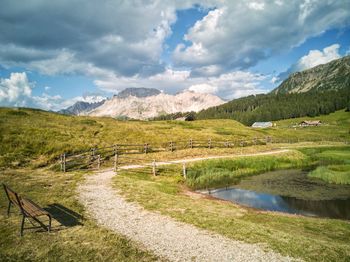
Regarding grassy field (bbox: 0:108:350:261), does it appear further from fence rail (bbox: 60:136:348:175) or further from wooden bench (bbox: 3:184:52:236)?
fence rail (bbox: 60:136:348:175)

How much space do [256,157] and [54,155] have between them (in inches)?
1238

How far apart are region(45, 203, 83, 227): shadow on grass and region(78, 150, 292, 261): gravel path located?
98 centimetres

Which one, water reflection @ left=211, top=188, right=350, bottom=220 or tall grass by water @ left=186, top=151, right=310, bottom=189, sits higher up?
tall grass by water @ left=186, top=151, right=310, bottom=189

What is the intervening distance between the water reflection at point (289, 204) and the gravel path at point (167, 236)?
1164 cm

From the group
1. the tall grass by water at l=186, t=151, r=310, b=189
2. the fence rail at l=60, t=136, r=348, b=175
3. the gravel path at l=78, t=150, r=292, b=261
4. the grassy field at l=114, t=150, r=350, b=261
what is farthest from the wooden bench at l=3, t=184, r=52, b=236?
the tall grass by water at l=186, t=151, r=310, b=189

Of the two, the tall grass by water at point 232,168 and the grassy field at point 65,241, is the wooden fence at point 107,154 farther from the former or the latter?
the grassy field at point 65,241

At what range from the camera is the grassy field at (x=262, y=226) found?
11.5 meters

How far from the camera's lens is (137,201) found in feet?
61.6

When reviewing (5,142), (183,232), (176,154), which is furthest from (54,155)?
(183,232)

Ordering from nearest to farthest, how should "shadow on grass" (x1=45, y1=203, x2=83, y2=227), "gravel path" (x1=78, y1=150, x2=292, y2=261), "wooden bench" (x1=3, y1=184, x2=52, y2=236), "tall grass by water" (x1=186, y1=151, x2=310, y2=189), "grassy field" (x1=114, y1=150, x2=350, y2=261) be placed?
1. "gravel path" (x1=78, y1=150, x2=292, y2=261)
2. "grassy field" (x1=114, y1=150, x2=350, y2=261)
3. "wooden bench" (x1=3, y1=184, x2=52, y2=236)
4. "shadow on grass" (x1=45, y1=203, x2=83, y2=227)
5. "tall grass by water" (x1=186, y1=151, x2=310, y2=189)

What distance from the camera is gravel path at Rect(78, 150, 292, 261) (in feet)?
34.4

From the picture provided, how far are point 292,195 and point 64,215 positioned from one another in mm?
21601

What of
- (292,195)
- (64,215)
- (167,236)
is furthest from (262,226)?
(292,195)

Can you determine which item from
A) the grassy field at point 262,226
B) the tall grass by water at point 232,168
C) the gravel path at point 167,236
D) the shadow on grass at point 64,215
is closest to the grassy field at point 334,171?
the tall grass by water at point 232,168
